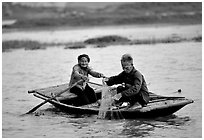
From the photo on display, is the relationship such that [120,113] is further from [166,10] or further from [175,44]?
[166,10]

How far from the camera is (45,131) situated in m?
7.29

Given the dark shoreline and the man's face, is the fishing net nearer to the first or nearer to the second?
the man's face

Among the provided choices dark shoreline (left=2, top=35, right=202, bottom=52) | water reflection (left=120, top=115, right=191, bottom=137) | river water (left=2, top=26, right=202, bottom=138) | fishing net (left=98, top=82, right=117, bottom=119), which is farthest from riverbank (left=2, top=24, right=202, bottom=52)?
water reflection (left=120, top=115, right=191, bottom=137)

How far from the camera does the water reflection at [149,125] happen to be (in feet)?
22.8

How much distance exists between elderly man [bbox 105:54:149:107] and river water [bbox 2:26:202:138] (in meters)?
0.31

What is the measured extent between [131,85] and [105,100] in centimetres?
60

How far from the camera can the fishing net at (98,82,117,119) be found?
24.8ft

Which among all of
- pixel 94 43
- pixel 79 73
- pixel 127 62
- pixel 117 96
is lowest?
pixel 117 96

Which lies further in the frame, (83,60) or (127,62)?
(83,60)

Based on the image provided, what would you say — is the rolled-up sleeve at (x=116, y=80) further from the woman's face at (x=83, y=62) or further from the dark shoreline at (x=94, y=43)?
the dark shoreline at (x=94, y=43)

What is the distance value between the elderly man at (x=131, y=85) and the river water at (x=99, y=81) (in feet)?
1.02

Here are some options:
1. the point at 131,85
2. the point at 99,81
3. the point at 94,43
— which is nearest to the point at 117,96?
the point at 131,85

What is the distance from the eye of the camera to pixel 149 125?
23.8 feet

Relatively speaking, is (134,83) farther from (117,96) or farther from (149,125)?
→ (149,125)
